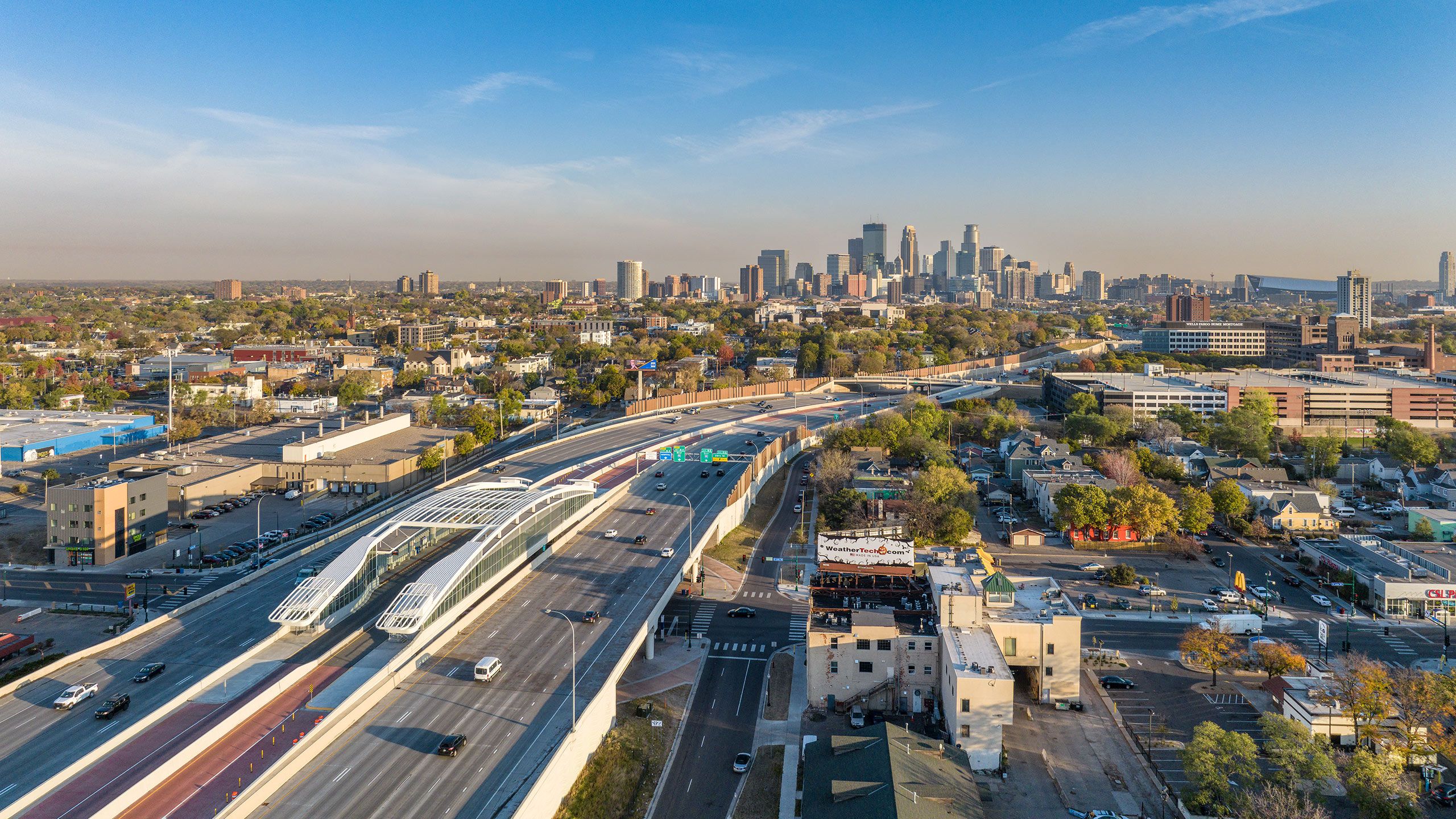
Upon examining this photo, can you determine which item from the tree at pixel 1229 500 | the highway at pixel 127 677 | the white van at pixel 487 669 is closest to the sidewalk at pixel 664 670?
the white van at pixel 487 669

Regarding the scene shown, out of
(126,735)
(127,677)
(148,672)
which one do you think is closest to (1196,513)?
(148,672)

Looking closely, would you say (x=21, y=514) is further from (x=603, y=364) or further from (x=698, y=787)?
(x=603, y=364)

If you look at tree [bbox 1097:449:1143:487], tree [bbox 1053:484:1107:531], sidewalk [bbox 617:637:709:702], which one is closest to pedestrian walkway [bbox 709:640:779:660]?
sidewalk [bbox 617:637:709:702]

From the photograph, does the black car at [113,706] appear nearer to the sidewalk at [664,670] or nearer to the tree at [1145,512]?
the sidewalk at [664,670]

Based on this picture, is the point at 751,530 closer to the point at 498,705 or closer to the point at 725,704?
the point at 725,704

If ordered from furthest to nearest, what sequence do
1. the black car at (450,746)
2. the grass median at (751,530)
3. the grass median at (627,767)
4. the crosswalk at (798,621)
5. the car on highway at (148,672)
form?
the grass median at (751,530) < the crosswalk at (798,621) < the car on highway at (148,672) < the grass median at (627,767) < the black car at (450,746)

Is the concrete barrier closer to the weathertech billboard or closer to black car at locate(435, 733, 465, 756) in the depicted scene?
black car at locate(435, 733, 465, 756)
